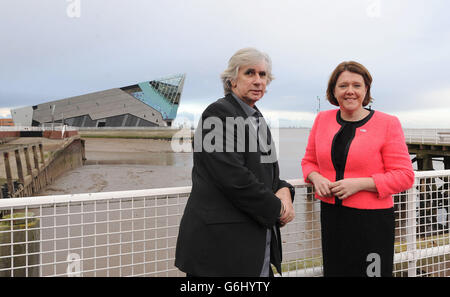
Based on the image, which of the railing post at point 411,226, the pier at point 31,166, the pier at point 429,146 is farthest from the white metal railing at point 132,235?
the pier at point 429,146

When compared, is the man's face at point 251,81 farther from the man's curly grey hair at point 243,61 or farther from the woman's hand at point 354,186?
the woman's hand at point 354,186

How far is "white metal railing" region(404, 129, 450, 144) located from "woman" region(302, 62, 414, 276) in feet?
57.2

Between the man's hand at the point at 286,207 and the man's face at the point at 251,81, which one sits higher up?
the man's face at the point at 251,81

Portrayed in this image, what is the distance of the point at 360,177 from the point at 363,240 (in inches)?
13.9

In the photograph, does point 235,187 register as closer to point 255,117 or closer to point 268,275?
point 255,117

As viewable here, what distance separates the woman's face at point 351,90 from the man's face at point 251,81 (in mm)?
482

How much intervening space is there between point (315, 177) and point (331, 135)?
0.89ft

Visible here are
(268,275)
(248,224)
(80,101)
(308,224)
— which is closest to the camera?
(248,224)

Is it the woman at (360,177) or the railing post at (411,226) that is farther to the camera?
the railing post at (411,226)

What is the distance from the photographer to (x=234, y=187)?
52.6 inches

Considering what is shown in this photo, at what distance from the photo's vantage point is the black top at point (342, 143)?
172cm

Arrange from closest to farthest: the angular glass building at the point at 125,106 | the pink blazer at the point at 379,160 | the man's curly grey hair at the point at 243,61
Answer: the man's curly grey hair at the point at 243,61, the pink blazer at the point at 379,160, the angular glass building at the point at 125,106

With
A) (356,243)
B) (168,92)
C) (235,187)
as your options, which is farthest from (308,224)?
(168,92)
